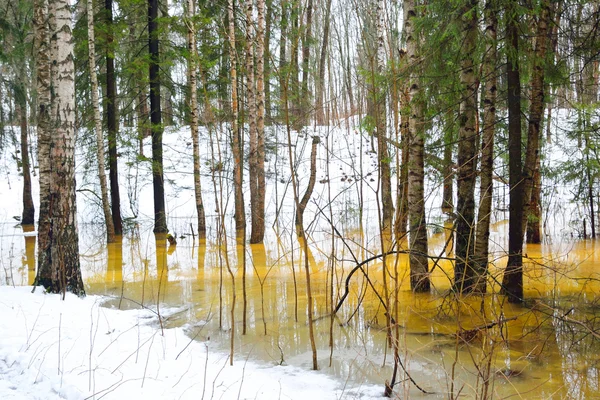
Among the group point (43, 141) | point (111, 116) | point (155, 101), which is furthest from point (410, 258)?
point (111, 116)

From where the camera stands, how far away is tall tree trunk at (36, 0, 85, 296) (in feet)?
19.5

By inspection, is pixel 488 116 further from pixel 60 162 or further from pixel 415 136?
pixel 60 162

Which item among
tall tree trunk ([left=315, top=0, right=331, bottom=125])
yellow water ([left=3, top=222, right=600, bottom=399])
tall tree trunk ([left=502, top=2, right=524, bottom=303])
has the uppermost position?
tall tree trunk ([left=315, top=0, right=331, bottom=125])

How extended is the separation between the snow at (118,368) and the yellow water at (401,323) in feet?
0.96

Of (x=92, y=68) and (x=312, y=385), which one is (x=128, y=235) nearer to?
(x=92, y=68)

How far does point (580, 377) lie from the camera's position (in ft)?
13.5

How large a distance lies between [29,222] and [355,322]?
14172 millimetres

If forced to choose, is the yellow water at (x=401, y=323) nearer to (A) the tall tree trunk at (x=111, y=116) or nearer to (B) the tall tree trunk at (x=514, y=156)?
(B) the tall tree trunk at (x=514, y=156)

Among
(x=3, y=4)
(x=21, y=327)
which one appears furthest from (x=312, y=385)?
(x=3, y=4)

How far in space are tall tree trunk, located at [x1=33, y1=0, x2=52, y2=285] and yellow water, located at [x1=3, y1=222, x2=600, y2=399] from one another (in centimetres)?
102

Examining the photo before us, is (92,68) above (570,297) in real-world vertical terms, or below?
above

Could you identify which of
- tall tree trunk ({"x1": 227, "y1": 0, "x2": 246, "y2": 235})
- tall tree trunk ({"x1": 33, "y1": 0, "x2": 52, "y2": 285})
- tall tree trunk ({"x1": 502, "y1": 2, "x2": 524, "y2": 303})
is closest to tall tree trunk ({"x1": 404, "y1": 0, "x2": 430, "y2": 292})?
tall tree trunk ({"x1": 502, "y1": 2, "x2": 524, "y2": 303})

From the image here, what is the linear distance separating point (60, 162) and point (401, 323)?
442 cm

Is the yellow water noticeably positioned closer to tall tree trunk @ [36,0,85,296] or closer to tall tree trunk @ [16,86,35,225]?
tall tree trunk @ [36,0,85,296]
